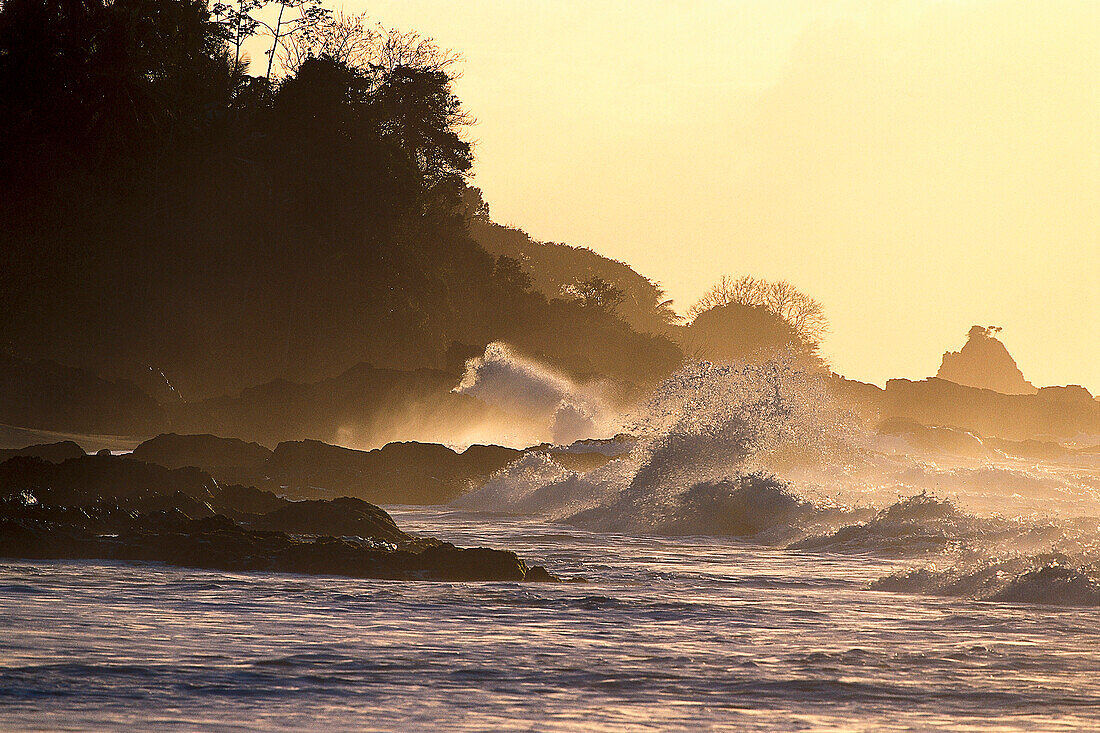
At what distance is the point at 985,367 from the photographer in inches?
4466

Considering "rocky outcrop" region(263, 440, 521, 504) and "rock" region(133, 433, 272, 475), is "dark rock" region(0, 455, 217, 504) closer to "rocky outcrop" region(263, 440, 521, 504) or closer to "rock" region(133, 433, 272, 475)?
"rock" region(133, 433, 272, 475)

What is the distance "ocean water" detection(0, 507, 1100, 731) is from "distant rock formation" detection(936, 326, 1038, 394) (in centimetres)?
10872

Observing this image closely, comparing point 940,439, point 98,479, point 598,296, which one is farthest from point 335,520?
point 598,296

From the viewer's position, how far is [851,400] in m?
78.6

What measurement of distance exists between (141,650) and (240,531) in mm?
4438

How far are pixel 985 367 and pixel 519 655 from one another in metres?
113

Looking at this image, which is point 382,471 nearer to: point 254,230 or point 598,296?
point 254,230

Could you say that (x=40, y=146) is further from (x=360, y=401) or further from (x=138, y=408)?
(x=360, y=401)

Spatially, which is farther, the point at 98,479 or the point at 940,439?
the point at 940,439

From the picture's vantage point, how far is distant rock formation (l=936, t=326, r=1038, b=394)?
113000 mm

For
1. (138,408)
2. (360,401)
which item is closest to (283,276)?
(360,401)

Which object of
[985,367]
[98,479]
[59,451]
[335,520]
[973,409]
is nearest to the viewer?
[335,520]

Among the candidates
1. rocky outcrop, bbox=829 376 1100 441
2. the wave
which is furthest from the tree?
the wave

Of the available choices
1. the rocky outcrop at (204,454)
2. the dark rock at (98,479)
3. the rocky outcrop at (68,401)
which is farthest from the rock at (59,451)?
the rocky outcrop at (68,401)
